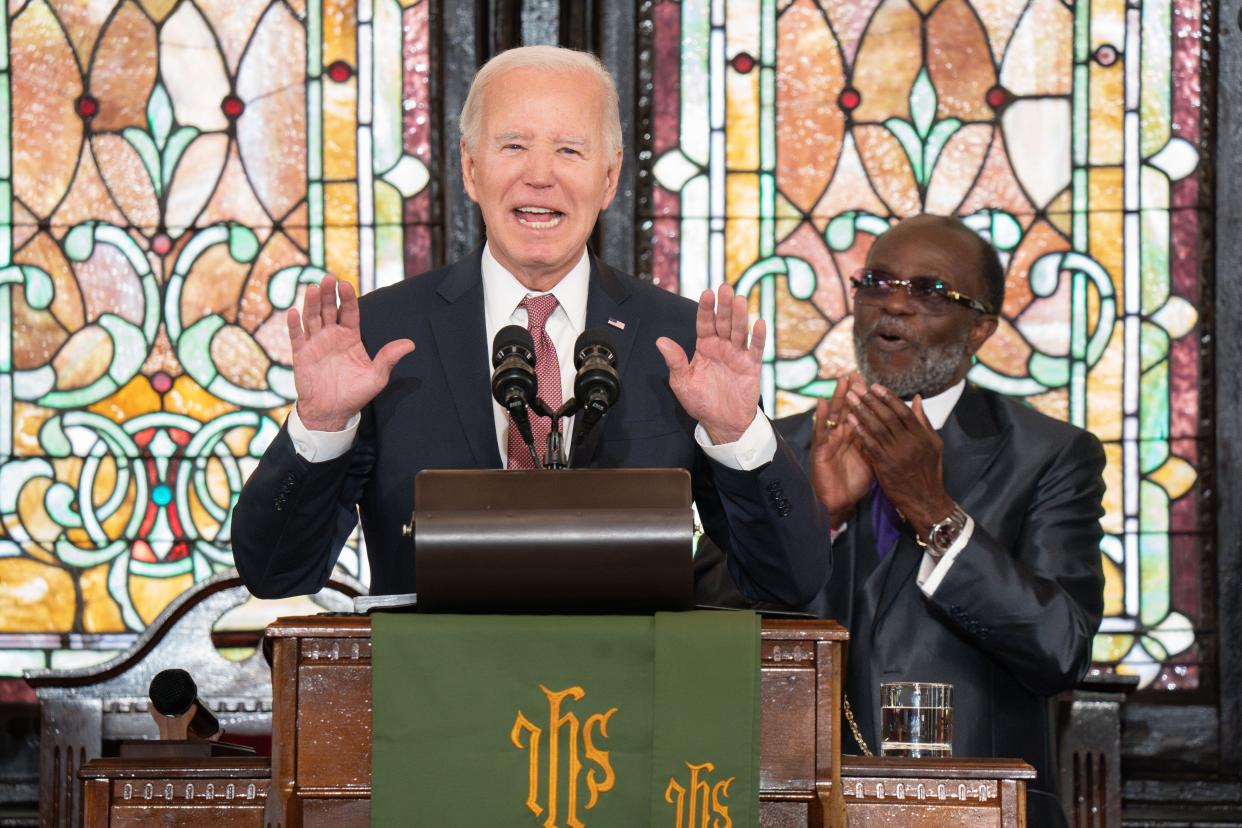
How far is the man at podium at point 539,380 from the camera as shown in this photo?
7.11 ft

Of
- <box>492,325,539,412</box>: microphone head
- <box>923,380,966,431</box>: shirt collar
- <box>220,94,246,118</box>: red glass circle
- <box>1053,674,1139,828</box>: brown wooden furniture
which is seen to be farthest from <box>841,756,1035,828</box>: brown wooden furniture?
<box>220,94,246,118</box>: red glass circle

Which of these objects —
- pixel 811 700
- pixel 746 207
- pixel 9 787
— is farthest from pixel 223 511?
pixel 811 700

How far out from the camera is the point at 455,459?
238 cm

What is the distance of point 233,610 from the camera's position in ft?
14.0

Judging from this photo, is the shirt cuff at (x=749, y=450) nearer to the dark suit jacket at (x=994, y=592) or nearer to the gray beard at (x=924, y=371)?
the dark suit jacket at (x=994, y=592)

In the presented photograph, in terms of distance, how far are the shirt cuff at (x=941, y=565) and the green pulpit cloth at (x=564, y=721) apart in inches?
52.2

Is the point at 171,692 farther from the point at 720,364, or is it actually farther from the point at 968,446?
the point at 968,446

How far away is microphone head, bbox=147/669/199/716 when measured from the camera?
2682mm

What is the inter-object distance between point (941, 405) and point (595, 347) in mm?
1590

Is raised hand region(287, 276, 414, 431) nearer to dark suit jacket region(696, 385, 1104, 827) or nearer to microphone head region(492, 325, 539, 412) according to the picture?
microphone head region(492, 325, 539, 412)

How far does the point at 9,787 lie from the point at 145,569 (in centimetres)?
60

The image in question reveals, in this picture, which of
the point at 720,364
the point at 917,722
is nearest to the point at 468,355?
the point at 720,364

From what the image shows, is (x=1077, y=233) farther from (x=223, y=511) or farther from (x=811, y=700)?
(x=811, y=700)

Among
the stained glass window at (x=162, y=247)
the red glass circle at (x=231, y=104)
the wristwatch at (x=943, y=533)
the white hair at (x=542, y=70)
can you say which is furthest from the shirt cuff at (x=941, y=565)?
the red glass circle at (x=231, y=104)
